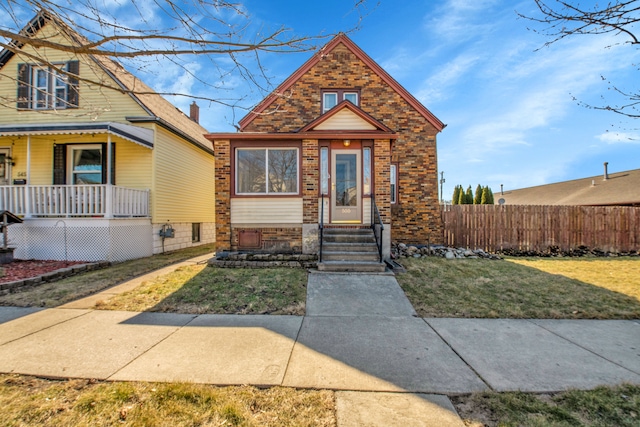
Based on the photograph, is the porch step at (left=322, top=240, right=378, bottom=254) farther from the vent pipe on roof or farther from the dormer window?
the vent pipe on roof

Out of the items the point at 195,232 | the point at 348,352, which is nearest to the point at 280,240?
the point at 348,352

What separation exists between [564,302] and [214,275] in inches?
275

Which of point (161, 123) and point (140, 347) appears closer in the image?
point (140, 347)

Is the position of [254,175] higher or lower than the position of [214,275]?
higher

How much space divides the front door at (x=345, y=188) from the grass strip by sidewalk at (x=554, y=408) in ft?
20.4

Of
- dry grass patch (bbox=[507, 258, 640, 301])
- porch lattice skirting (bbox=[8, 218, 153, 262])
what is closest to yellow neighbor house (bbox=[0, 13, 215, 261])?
porch lattice skirting (bbox=[8, 218, 153, 262])

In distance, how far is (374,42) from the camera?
22.9ft

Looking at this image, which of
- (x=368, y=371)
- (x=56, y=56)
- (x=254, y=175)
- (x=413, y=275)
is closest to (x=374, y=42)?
(x=254, y=175)

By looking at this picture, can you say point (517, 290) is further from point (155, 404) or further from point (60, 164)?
point (60, 164)

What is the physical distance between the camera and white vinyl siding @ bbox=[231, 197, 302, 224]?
26.8 ft

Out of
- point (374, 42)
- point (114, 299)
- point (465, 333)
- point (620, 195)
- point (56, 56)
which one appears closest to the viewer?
point (465, 333)

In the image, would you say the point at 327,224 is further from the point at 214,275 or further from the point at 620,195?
the point at 620,195

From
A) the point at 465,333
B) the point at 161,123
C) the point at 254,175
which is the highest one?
the point at 161,123

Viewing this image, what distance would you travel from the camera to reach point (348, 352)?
3.16 meters
